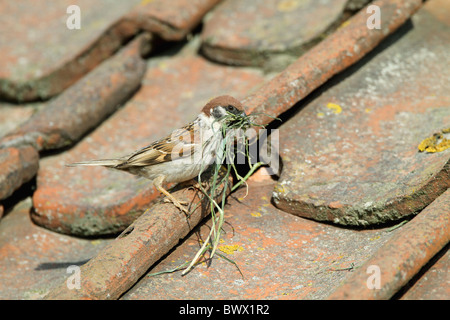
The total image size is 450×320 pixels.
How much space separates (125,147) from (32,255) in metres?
1.02

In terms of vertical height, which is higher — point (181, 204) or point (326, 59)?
point (326, 59)

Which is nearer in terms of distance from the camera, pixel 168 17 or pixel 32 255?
pixel 32 255

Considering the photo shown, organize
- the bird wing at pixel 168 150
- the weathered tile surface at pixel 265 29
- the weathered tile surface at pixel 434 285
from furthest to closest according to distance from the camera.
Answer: the weathered tile surface at pixel 265 29 < the bird wing at pixel 168 150 < the weathered tile surface at pixel 434 285

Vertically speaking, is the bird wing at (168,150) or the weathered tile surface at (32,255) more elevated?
the bird wing at (168,150)

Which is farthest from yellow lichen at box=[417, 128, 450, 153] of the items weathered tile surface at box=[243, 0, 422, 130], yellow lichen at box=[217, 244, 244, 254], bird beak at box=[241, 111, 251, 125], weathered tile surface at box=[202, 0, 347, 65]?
weathered tile surface at box=[202, 0, 347, 65]

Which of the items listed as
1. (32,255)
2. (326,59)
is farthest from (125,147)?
(326,59)

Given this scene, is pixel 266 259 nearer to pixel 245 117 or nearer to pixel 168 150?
pixel 245 117

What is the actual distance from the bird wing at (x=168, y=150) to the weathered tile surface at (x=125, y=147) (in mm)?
184

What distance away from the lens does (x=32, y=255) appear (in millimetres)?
3525

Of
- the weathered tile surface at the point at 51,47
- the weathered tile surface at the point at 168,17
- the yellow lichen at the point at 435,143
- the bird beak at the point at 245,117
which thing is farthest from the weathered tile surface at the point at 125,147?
the yellow lichen at the point at 435,143

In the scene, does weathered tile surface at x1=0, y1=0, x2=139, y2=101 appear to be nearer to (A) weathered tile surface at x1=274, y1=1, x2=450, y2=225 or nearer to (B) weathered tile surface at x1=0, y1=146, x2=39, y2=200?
(B) weathered tile surface at x1=0, y1=146, x2=39, y2=200

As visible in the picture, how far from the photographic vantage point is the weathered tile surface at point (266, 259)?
99.4 inches

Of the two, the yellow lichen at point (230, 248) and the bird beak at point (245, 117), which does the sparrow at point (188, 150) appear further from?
the yellow lichen at point (230, 248)

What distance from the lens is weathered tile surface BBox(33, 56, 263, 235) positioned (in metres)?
3.54
